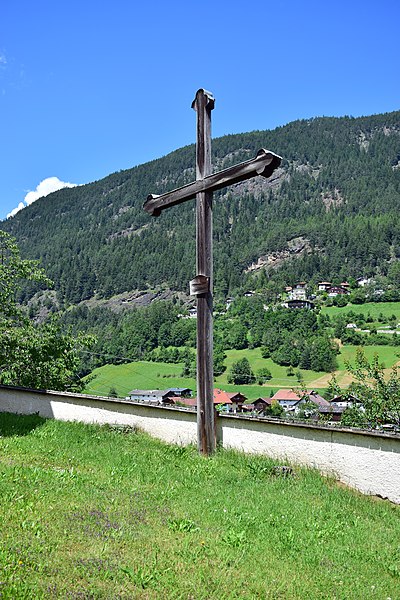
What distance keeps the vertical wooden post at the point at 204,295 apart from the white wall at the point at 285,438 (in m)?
0.38

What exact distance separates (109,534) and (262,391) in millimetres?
82500

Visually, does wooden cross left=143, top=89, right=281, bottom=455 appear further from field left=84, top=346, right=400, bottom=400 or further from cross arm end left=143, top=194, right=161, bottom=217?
field left=84, top=346, right=400, bottom=400

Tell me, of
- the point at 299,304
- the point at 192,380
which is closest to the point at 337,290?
the point at 299,304

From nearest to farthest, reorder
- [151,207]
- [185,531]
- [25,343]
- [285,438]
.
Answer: [185,531]
[285,438]
[151,207]
[25,343]

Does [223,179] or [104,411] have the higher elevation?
[223,179]

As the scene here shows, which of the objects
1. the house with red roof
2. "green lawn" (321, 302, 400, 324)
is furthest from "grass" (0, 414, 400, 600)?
"green lawn" (321, 302, 400, 324)

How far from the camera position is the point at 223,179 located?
27.4 feet

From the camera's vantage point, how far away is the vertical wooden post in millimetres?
8383

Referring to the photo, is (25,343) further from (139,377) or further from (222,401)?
(139,377)

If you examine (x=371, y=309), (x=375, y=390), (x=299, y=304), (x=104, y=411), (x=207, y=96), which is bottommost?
(x=371, y=309)

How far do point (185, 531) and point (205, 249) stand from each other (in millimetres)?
4780

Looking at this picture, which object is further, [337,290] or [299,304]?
[337,290]

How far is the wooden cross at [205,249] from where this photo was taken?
8.33 meters

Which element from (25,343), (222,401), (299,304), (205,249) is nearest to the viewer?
(205,249)
